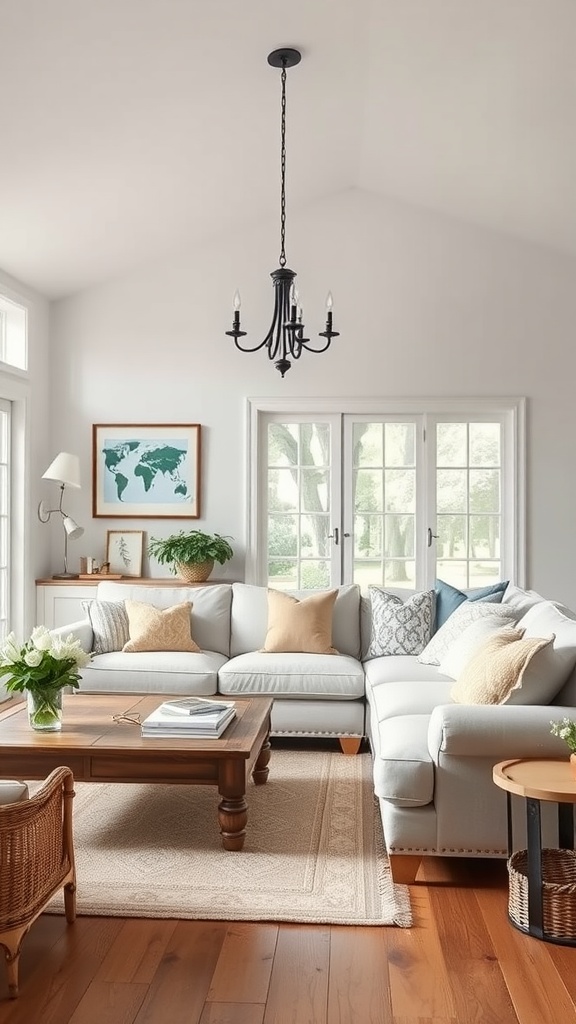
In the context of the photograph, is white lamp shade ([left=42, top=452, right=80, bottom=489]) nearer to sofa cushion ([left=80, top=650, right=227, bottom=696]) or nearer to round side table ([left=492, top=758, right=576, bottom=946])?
sofa cushion ([left=80, top=650, right=227, bottom=696])

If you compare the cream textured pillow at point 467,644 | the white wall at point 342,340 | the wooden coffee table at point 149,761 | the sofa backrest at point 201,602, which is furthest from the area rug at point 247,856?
the white wall at point 342,340

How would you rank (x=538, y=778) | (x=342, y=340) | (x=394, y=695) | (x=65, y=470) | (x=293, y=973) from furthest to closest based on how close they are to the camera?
(x=342, y=340)
(x=65, y=470)
(x=394, y=695)
(x=538, y=778)
(x=293, y=973)

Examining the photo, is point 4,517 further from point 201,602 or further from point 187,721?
point 187,721

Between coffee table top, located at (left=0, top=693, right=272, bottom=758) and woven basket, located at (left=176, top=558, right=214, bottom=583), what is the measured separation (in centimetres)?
201

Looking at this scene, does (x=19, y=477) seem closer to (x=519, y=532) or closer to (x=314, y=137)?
(x=314, y=137)

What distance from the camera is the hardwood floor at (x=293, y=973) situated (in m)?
2.38

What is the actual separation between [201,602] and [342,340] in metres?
2.26

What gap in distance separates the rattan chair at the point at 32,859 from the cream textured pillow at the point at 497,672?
60.7 inches

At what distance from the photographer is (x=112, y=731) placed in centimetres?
371

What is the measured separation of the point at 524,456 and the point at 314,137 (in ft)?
8.51

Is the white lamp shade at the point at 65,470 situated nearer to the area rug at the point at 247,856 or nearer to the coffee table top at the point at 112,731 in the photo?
the coffee table top at the point at 112,731

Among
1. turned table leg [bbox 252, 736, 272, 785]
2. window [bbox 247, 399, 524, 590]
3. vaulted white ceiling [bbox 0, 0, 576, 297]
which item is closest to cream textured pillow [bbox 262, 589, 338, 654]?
turned table leg [bbox 252, 736, 272, 785]

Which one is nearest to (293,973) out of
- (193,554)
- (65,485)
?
(193,554)

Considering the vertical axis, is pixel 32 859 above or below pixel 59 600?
below
